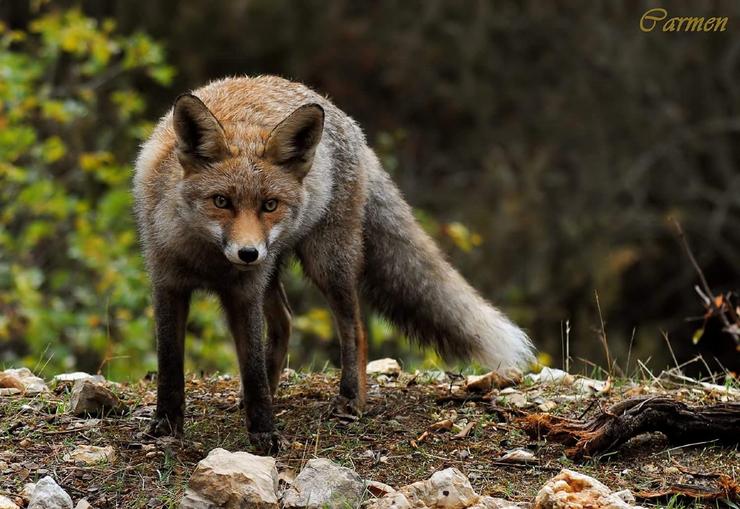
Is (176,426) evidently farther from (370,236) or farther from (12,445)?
(370,236)

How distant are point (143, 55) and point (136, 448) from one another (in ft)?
17.8

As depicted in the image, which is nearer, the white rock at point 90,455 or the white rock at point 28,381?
the white rock at point 90,455

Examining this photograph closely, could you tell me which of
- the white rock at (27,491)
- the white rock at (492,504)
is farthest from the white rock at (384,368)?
the white rock at (27,491)

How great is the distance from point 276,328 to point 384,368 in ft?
2.52

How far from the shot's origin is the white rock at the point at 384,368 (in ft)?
22.7

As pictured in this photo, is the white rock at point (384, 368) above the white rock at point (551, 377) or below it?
below

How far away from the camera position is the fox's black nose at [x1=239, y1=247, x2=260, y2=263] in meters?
4.88

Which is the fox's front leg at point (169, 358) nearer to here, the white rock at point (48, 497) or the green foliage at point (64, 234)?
the white rock at point (48, 497)

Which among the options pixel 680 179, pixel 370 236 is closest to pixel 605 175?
pixel 680 179

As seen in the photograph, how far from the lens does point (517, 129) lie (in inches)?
648

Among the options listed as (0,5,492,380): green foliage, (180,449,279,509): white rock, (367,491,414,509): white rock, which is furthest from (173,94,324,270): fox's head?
(0,5,492,380): green foliage

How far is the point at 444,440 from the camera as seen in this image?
5508mm

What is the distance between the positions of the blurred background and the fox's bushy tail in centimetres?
436

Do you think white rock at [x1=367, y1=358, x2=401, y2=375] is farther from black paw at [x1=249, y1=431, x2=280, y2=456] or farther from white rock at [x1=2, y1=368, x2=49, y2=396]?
white rock at [x1=2, y1=368, x2=49, y2=396]
